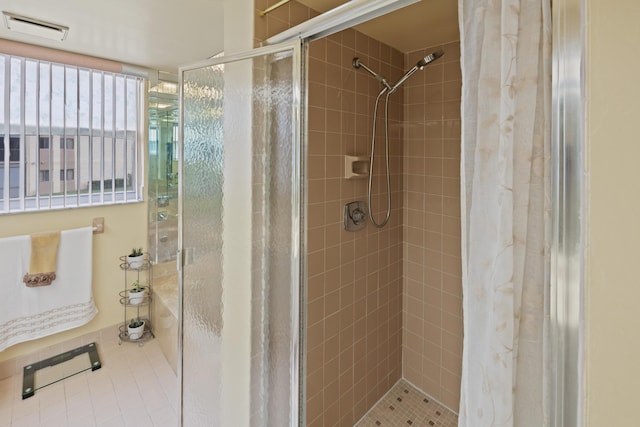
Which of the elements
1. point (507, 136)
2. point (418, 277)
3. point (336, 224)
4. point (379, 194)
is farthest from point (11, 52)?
point (418, 277)

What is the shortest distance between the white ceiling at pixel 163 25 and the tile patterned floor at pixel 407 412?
2271mm

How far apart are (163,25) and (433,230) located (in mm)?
2085

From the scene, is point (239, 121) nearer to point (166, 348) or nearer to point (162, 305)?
point (162, 305)

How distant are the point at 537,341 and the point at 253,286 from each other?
39.7 inches

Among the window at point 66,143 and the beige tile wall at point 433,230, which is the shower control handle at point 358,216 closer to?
the beige tile wall at point 433,230

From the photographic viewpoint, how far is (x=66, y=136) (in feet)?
7.80

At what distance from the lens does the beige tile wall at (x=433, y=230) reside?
1965 millimetres

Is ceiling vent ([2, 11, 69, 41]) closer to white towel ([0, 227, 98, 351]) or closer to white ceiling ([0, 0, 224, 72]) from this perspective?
white ceiling ([0, 0, 224, 72])

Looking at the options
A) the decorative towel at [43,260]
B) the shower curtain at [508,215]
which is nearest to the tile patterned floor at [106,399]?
the decorative towel at [43,260]

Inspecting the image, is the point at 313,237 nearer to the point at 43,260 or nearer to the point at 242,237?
the point at 242,237

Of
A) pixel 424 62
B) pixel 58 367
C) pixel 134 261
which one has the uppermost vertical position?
pixel 424 62

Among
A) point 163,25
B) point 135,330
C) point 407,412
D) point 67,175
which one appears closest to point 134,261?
point 135,330

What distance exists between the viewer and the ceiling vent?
1.74 m

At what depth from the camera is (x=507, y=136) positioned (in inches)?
29.6
